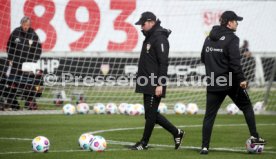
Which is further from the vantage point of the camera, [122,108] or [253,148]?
[122,108]

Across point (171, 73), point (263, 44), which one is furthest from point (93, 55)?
point (263, 44)

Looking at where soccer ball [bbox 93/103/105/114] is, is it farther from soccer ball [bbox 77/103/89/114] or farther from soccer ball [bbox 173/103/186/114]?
soccer ball [bbox 173/103/186/114]

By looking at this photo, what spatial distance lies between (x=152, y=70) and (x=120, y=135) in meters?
2.85

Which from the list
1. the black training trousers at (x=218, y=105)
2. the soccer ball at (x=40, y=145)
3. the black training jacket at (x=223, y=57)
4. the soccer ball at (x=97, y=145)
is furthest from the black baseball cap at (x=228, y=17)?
the soccer ball at (x=40, y=145)

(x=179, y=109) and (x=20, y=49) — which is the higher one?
(x=20, y=49)

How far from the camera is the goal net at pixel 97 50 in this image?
2033 centimetres

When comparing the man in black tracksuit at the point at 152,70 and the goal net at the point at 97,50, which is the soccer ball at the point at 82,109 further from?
the man in black tracksuit at the point at 152,70

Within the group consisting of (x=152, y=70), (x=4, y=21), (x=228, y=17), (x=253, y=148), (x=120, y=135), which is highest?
(x=228, y=17)

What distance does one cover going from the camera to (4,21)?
19.7 metres

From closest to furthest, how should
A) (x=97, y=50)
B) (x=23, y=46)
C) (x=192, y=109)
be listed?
1. (x=23, y=46)
2. (x=192, y=109)
3. (x=97, y=50)

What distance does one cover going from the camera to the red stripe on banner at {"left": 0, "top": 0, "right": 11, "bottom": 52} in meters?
18.6

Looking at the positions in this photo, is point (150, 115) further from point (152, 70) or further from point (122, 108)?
point (122, 108)

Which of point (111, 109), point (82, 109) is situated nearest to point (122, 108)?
point (111, 109)

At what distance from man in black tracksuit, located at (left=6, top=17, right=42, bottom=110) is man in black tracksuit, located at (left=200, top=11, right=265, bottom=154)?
361 inches
